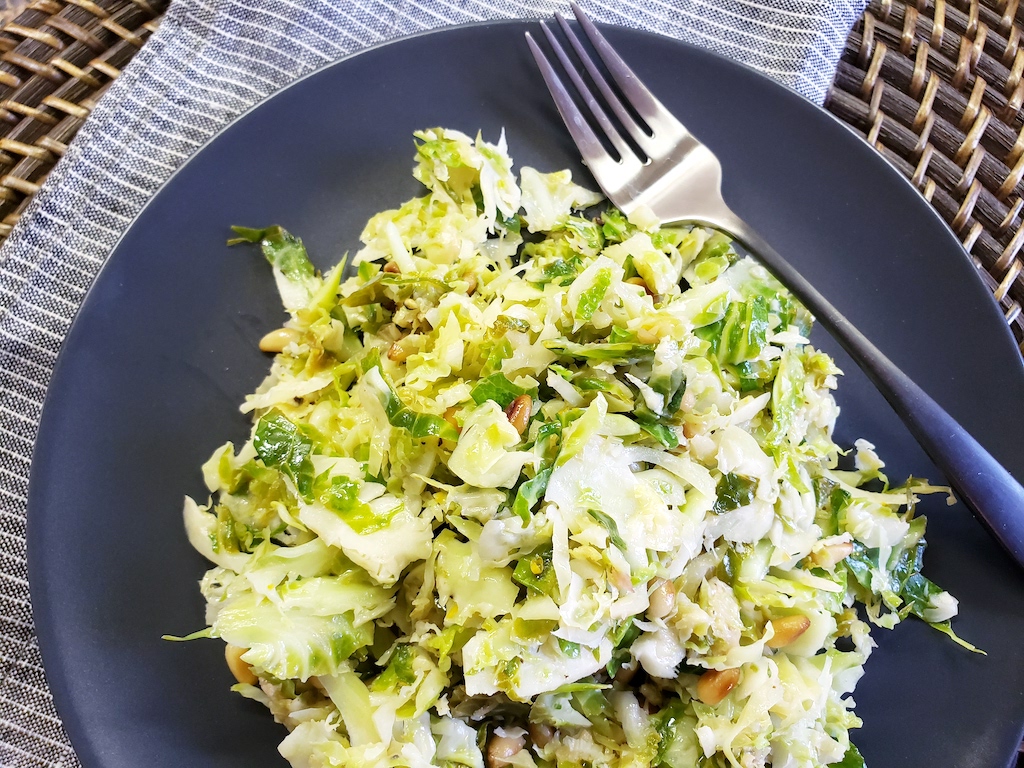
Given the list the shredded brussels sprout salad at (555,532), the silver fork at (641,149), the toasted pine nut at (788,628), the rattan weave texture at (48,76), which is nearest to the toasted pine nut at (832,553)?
the shredded brussels sprout salad at (555,532)

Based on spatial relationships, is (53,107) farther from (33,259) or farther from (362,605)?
(362,605)

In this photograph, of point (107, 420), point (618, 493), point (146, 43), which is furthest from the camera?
point (146, 43)

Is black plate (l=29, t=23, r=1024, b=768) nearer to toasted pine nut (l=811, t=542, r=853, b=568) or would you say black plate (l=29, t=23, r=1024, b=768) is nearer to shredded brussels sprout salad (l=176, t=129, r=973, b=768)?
shredded brussels sprout salad (l=176, t=129, r=973, b=768)

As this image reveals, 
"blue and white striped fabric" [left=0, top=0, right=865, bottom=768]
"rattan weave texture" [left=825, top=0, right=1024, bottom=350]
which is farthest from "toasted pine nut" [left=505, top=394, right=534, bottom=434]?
"rattan weave texture" [left=825, top=0, right=1024, bottom=350]

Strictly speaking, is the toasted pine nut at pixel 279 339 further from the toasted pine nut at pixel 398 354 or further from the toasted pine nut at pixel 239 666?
the toasted pine nut at pixel 239 666

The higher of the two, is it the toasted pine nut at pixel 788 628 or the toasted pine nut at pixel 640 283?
the toasted pine nut at pixel 640 283

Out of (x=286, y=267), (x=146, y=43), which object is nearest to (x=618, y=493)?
(x=286, y=267)
